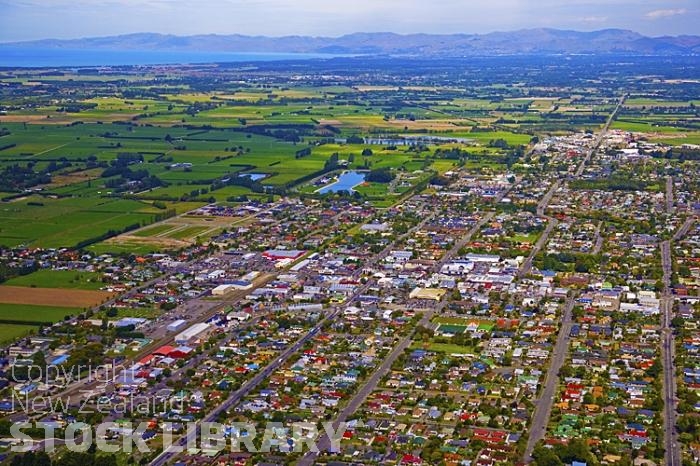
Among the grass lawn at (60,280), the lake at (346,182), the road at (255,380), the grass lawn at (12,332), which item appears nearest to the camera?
the road at (255,380)

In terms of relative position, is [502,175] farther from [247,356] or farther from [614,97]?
[614,97]

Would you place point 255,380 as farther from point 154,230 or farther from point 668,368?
point 154,230

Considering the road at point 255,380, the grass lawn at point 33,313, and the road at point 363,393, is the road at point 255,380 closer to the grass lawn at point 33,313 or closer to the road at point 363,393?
the road at point 363,393

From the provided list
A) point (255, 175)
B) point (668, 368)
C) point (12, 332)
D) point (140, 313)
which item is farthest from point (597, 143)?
point (12, 332)

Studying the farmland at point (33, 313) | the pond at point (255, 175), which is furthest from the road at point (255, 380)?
the pond at point (255, 175)

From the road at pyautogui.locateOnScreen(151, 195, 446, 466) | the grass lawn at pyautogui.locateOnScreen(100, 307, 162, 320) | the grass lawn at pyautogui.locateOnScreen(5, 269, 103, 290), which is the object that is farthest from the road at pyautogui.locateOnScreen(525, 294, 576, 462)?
the grass lawn at pyautogui.locateOnScreen(5, 269, 103, 290)

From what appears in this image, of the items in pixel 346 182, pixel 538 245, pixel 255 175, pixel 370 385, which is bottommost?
pixel 346 182
